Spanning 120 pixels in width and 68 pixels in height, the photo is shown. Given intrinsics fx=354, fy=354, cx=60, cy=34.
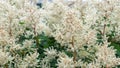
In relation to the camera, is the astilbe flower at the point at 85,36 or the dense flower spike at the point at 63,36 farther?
the dense flower spike at the point at 63,36

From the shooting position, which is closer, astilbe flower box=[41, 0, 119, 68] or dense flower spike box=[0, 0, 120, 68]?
astilbe flower box=[41, 0, 119, 68]

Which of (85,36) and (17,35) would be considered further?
(17,35)

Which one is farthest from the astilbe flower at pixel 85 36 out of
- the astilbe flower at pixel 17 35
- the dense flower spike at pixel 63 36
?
the astilbe flower at pixel 17 35

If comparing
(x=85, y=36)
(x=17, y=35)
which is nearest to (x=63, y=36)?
(x=85, y=36)

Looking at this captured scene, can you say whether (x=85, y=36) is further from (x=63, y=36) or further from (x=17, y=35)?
(x=17, y=35)

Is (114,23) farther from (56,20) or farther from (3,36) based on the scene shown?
(3,36)

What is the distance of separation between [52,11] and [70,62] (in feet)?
4.08

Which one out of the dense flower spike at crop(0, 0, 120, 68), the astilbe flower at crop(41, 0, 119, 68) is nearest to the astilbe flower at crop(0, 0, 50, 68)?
the dense flower spike at crop(0, 0, 120, 68)

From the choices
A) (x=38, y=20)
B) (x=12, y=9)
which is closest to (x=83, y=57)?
(x=38, y=20)

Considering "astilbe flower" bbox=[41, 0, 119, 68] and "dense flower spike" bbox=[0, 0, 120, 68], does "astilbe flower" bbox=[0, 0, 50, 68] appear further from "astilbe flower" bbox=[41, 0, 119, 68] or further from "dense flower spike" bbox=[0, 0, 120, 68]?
"astilbe flower" bbox=[41, 0, 119, 68]

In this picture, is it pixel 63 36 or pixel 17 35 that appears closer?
pixel 63 36

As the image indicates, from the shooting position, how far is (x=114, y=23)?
191 inches

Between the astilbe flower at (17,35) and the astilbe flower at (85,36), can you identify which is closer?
the astilbe flower at (85,36)

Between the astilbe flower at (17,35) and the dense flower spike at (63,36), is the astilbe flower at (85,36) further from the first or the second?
the astilbe flower at (17,35)
